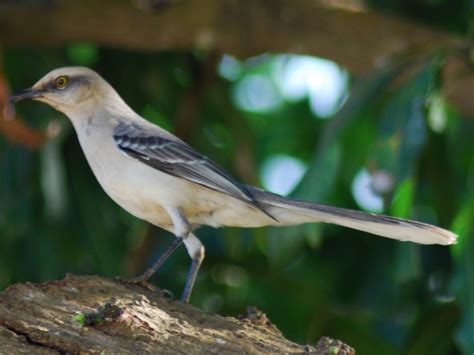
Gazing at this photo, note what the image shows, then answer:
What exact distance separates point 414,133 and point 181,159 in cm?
152

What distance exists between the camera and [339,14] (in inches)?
348

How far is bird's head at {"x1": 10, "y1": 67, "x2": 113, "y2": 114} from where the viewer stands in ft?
22.8

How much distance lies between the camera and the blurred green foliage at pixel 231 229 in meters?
8.32

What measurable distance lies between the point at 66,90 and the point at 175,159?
885 mm

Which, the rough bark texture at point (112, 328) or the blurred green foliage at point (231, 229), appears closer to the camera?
the rough bark texture at point (112, 328)

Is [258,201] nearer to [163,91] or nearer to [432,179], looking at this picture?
[432,179]

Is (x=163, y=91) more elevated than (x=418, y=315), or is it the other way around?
(x=163, y=91)

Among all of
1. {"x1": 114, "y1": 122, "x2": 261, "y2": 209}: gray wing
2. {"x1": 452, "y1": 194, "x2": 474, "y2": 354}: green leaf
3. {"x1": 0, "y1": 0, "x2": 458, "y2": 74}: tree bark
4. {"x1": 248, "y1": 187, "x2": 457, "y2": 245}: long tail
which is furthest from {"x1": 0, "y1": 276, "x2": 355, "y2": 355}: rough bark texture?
{"x1": 0, "y1": 0, "x2": 458, "y2": 74}: tree bark

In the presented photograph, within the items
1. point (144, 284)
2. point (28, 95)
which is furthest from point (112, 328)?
point (28, 95)

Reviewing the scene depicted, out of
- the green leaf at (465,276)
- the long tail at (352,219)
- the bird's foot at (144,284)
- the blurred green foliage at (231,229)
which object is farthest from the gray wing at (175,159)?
the green leaf at (465,276)

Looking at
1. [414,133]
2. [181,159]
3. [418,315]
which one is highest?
[414,133]

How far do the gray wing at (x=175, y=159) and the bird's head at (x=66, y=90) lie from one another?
36cm

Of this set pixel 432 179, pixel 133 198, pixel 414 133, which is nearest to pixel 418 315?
pixel 432 179

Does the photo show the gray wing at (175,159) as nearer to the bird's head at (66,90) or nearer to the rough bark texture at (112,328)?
the bird's head at (66,90)
